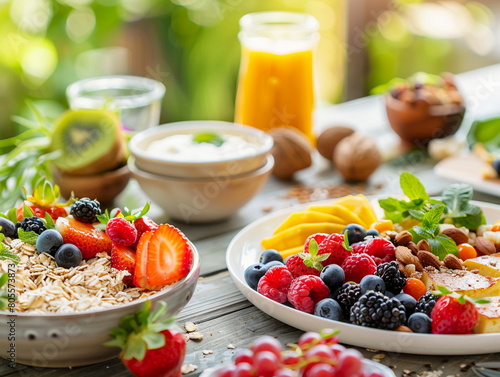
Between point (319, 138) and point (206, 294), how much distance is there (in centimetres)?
81

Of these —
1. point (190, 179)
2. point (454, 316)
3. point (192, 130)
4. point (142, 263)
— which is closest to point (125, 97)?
point (192, 130)

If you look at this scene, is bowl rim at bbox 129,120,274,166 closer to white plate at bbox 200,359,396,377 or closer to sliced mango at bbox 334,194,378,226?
sliced mango at bbox 334,194,378,226

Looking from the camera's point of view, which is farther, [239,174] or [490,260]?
[239,174]

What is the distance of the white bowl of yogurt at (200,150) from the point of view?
5.18 feet

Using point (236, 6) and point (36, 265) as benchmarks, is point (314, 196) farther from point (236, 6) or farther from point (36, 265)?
point (236, 6)

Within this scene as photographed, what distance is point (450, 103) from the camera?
207 centimetres

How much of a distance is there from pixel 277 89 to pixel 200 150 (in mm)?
440

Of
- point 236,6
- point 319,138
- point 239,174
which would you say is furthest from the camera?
point 236,6

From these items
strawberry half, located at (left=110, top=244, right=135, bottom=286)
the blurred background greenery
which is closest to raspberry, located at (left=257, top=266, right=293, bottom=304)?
strawberry half, located at (left=110, top=244, right=135, bottom=286)

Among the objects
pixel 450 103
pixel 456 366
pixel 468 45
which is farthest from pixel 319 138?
pixel 468 45

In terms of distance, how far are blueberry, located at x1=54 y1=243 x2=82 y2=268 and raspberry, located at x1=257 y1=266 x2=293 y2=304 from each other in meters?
0.31

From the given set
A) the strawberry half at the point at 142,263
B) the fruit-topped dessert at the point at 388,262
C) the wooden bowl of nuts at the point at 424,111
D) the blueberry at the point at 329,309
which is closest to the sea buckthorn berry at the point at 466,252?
the fruit-topped dessert at the point at 388,262

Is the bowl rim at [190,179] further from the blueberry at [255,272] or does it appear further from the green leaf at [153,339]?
the green leaf at [153,339]

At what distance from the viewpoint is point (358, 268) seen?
1187mm
